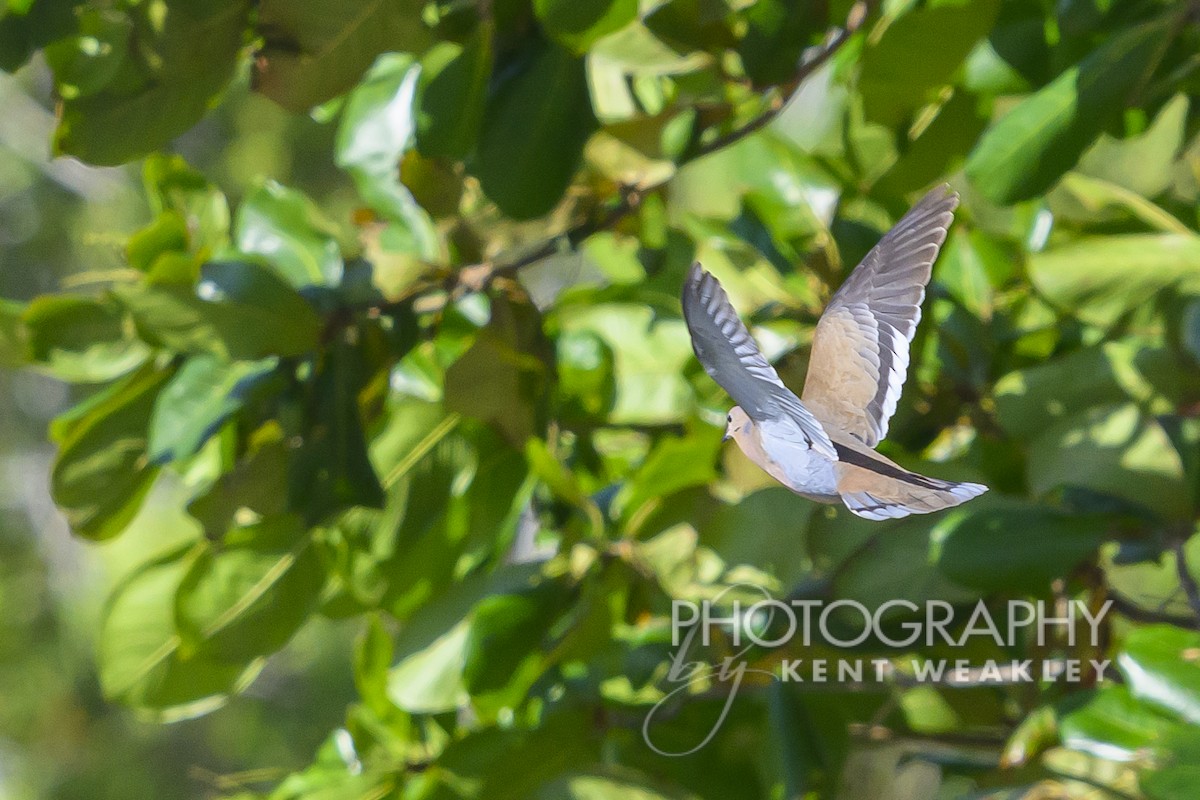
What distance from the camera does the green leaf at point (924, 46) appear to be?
615mm

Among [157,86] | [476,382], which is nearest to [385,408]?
[476,382]

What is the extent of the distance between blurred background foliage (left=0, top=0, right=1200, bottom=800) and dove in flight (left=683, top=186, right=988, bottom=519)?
0.19 m

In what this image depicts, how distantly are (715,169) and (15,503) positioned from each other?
15.8 ft

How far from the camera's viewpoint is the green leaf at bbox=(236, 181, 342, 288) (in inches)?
29.6

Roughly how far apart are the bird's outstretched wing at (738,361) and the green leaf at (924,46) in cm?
39

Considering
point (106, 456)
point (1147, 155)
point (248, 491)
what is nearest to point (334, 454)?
point (248, 491)

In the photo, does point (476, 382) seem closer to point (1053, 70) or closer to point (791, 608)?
point (791, 608)

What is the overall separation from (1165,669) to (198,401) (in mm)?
532

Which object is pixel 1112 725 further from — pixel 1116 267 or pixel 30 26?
pixel 30 26

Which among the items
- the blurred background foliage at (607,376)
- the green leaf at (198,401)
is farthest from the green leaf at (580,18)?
the green leaf at (198,401)

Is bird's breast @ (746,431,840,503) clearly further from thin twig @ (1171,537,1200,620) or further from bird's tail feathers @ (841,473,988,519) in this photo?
thin twig @ (1171,537,1200,620)

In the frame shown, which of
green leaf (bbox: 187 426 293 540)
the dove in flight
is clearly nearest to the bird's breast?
the dove in flight

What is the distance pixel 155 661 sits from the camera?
754mm

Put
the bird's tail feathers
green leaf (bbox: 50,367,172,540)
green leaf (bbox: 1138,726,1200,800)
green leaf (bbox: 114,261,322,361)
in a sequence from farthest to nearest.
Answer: green leaf (bbox: 50,367,172,540)
green leaf (bbox: 114,261,322,361)
green leaf (bbox: 1138,726,1200,800)
the bird's tail feathers
